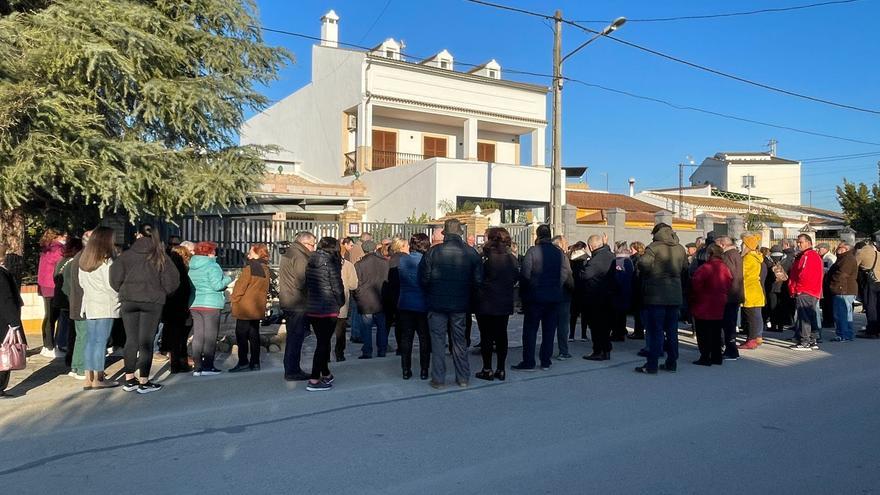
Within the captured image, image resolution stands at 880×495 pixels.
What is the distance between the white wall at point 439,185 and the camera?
79.2ft

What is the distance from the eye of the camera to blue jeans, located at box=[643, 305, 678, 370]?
324 inches

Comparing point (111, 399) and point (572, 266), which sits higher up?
point (572, 266)

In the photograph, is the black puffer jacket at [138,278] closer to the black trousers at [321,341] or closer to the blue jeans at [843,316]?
the black trousers at [321,341]

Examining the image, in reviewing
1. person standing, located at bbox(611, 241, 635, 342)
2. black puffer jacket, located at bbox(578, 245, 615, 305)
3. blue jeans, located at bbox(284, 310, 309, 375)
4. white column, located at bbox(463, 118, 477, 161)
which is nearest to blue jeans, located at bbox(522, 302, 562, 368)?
black puffer jacket, located at bbox(578, 245, 615, 305)

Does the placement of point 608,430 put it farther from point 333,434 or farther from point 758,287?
point 758,287

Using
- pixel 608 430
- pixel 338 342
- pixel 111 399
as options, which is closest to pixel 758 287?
pixel 608 430

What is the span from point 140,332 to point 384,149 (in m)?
21.7

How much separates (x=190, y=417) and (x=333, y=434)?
5.08 ft

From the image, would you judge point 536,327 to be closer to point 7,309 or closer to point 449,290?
point 449,290

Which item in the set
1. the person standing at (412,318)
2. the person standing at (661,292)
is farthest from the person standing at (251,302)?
the person standing at (661,292)

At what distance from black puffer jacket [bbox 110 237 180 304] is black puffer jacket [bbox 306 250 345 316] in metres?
1.59

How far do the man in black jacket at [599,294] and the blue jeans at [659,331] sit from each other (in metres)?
0.89

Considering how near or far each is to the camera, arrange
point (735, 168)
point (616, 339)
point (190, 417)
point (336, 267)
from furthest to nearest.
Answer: point (735, 168) → point (616, 339) → point (336, 267) → point (190, 417)

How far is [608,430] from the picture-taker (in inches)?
227
